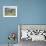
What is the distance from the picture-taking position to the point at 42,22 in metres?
4.38

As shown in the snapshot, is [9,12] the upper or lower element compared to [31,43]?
upper

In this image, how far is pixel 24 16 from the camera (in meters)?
4.36

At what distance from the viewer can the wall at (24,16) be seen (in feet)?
14.3

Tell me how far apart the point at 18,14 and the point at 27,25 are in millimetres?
488

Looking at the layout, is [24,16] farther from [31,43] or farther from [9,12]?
[31,43]

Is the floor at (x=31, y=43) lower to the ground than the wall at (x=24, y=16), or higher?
lower

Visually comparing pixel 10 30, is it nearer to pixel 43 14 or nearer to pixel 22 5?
pixel 22 5

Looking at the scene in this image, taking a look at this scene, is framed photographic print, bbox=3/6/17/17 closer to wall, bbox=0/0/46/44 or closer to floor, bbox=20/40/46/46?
wall, bbox=0/0/46/44

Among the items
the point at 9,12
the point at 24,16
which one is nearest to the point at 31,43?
the point at 24,16

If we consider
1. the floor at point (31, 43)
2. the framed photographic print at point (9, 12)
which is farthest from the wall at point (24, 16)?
the floor at point (31, 43)

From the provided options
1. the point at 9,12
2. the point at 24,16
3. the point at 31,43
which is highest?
the point at 9,12

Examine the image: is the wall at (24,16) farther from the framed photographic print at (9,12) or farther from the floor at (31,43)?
the floor at (31,43)

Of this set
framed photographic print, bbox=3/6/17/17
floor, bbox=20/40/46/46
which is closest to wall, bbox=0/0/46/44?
framed photographic print, bbox=3/6/17/17

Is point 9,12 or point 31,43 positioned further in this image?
point 9,12
